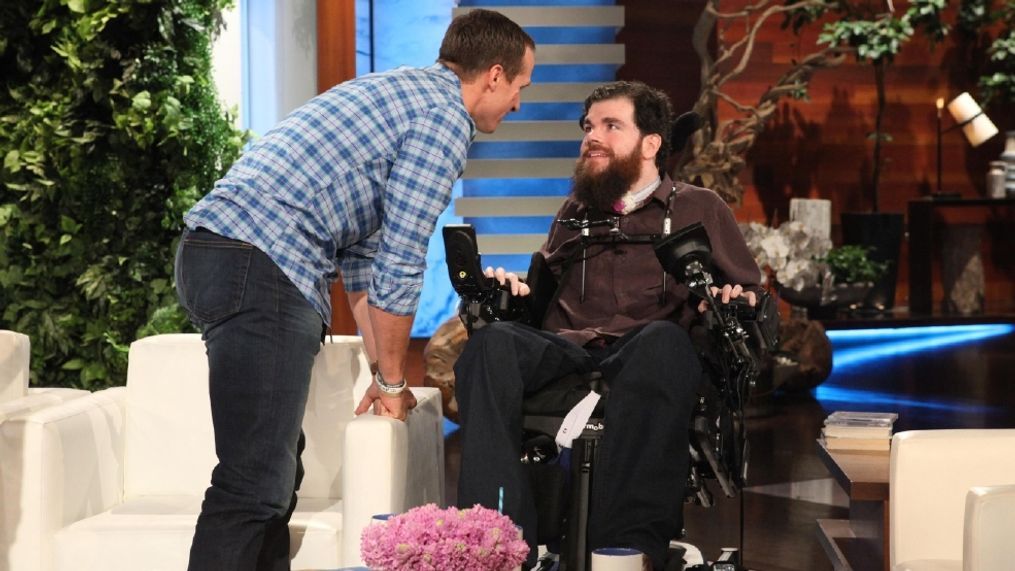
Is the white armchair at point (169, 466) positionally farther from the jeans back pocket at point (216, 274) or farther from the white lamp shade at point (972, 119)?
the white lamp shade at point (972, 119)

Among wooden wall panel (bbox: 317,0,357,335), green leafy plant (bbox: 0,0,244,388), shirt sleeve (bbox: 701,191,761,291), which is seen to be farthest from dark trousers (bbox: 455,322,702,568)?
wooden wall panel (bbox: 317,0,357,335)

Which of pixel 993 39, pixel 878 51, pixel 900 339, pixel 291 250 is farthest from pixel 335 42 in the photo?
pixel 993 39

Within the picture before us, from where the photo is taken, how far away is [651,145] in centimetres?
382

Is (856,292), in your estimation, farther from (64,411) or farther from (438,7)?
(64,411)

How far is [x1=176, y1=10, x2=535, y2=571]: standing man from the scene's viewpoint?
2.76 meters

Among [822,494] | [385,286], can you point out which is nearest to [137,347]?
[385,286]

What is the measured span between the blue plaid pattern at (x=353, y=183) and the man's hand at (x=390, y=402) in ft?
0.96

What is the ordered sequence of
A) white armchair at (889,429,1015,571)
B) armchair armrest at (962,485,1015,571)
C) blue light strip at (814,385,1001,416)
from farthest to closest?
1. blue light strip at (814,385,1001,416)
2. white armchair at (889,429,1015,571)
3. armchair armrest at (962,485,1015,571)

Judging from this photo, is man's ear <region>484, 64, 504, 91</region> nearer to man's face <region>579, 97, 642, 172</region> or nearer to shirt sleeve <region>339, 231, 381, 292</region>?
shirt sleeve <region>339, 231, 381, 292</region>

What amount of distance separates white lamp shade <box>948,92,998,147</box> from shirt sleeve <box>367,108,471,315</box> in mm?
8438

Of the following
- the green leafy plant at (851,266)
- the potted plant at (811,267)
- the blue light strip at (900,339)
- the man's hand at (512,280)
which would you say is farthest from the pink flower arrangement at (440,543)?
the green leafy plant at (851,266)

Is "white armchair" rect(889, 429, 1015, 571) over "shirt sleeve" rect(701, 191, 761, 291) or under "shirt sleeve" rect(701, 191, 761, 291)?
under

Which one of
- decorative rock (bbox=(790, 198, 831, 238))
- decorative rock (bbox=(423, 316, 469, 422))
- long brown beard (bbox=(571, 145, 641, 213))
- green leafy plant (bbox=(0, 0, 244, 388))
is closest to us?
long brown beard (bbox=(571, 145, 641, 213))

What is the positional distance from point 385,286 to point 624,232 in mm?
1187
